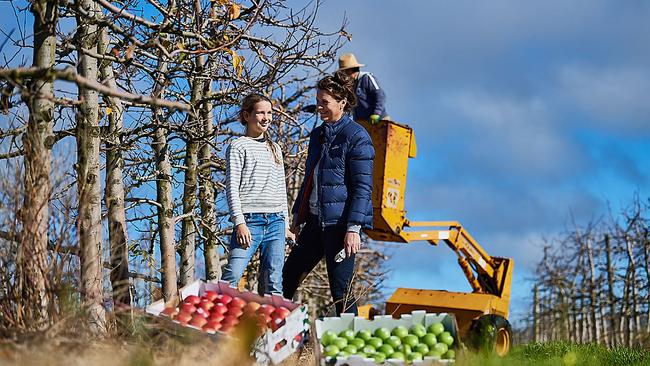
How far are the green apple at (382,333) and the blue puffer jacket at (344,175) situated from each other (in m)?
1.37

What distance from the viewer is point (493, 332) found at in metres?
8.71

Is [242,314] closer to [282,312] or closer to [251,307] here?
[251,307]

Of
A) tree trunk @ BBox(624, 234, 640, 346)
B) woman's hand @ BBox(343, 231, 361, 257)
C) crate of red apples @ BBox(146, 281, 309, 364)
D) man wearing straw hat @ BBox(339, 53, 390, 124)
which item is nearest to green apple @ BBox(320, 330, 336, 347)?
crate of red apples @ BBox(146, 281, 309, 364)

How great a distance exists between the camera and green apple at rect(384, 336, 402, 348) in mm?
4789

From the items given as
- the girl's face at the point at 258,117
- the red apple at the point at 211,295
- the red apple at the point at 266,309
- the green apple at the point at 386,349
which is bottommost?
the green apple at the point at 386,349

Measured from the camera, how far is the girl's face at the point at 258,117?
605cm

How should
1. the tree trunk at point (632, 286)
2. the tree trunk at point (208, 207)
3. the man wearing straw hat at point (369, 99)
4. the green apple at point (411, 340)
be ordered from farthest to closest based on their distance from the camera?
the tree trunk at point (632, 286), the tree trunk at point (208, 207), the man wearing straw hat at point (369, 99), the green apple at point (411, 340)

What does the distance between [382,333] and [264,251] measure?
1529 mm

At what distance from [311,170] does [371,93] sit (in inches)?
133

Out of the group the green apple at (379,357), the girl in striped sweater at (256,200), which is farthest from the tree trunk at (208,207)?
the green apple at (379,357)

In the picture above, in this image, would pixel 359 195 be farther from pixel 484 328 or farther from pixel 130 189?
pixel 130 189

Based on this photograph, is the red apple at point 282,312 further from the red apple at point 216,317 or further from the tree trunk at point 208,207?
the tree trunk at point 208,207

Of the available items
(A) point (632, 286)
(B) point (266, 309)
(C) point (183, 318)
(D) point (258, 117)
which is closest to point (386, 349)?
(B) point (266, 309)

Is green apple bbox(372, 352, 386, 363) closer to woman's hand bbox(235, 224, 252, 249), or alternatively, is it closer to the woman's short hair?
woman's hand bbox(235, 224, 252, 249)
